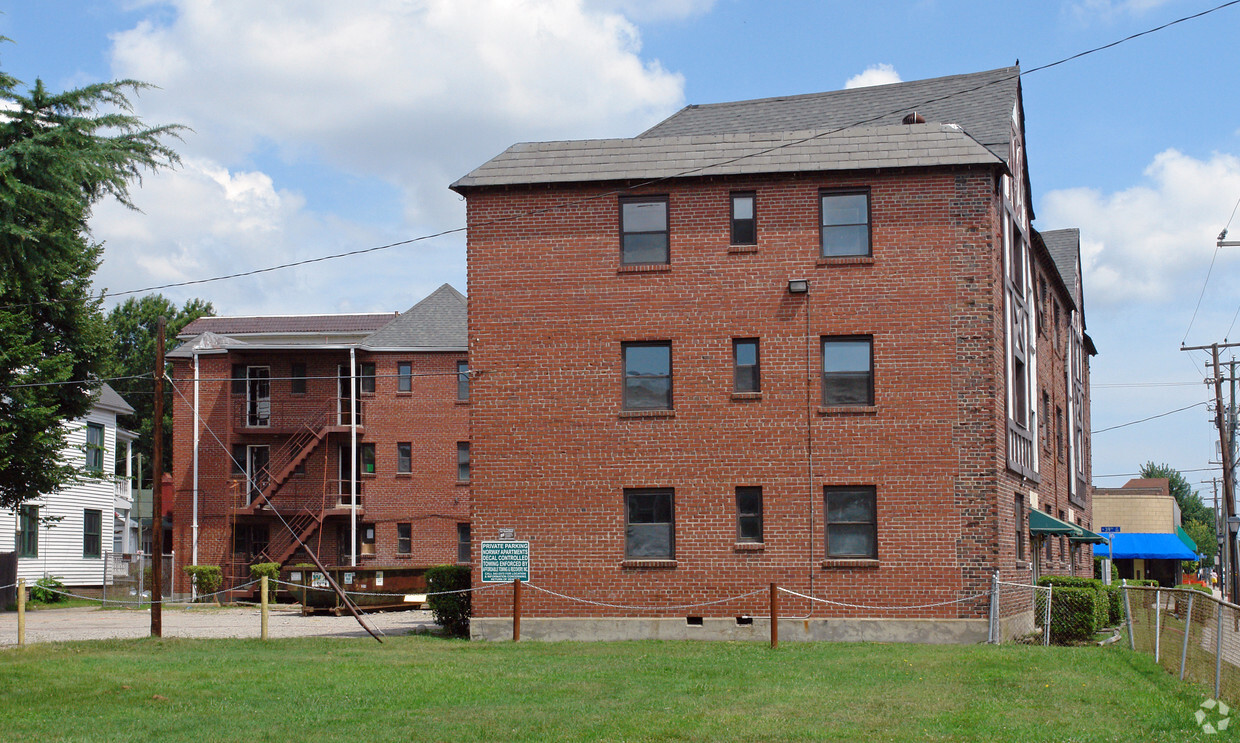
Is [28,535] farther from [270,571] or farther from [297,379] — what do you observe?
[270,571]

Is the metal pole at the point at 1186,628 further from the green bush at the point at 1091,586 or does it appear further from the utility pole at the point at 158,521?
the utility pole at the point at 158,521

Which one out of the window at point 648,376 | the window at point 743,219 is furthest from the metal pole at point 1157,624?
the window at point 743,219

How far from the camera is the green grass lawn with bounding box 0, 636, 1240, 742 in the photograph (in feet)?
41.4

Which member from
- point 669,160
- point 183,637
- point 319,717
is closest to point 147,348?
point 183,637

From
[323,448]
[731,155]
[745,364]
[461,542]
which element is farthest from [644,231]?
[323,448]

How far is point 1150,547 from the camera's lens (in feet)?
186

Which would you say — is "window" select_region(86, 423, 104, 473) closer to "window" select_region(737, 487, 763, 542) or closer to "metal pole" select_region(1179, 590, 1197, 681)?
"window" select_region(737, 487, 763, 542)

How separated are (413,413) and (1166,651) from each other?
33330mm

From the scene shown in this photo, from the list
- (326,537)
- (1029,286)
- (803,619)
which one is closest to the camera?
(803,619)

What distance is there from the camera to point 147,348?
269 feet

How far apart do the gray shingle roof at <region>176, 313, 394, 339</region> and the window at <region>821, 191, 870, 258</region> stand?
29.8 metres

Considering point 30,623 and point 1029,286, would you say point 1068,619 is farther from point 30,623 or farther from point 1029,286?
point 30,623

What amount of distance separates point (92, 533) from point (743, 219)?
4139 centimetres

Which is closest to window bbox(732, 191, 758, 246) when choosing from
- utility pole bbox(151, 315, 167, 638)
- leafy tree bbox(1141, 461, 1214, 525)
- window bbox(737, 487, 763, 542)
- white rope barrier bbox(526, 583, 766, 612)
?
window bbox(737, 487, 763, 542)
